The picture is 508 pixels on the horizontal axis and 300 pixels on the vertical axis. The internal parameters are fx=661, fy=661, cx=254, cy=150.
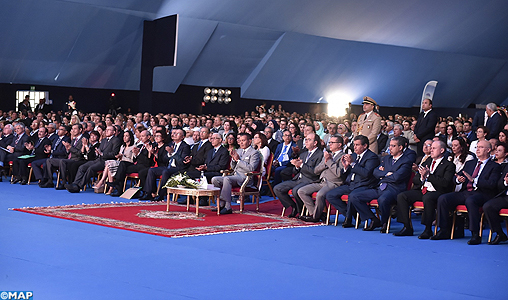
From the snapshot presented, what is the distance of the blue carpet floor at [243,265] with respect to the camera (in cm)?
481

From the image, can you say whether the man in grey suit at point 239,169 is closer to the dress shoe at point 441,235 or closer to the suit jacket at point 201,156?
the suit jacket at point 201,156

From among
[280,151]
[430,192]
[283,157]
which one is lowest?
[430,192]

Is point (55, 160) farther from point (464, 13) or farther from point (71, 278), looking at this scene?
point (464, 13)

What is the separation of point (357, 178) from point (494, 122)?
14.5 feet

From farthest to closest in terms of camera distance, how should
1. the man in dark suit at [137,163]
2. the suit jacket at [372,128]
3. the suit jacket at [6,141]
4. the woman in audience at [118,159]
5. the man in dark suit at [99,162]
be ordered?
the suit jacket at [6,141] → the man in dark suit at [99,162] → the woman in audience at [118,159] → the man in dark suit at [137,163] → the suit jacket at [372,128]

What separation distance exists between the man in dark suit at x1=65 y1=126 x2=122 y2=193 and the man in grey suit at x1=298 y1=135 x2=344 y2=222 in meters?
4.28

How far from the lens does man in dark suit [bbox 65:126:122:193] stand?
11.4m

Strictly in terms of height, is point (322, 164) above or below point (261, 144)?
below

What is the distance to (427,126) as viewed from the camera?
1096cm

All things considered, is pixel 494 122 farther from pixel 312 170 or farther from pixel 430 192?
pixel 430 192

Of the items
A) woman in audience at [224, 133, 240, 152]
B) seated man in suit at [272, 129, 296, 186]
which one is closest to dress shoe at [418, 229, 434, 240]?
woman in audience at [224, 133, 240, 152]

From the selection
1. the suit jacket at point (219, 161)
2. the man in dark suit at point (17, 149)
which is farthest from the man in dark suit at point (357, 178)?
the man in dark suit at point (17, 149)

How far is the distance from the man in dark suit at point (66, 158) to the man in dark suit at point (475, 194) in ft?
22.7

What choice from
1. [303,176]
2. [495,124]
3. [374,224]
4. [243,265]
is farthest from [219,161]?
[495,124]
